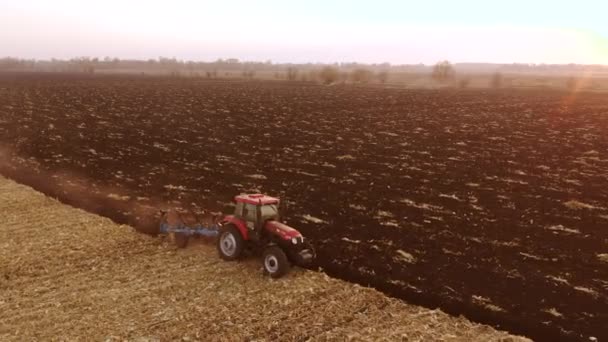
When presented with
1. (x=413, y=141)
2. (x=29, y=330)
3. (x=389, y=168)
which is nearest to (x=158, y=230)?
(x=29, y=330)

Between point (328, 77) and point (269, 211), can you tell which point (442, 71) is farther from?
→ point (269, 211)

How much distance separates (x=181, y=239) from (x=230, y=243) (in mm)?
1805

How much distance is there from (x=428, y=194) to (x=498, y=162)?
320 inches

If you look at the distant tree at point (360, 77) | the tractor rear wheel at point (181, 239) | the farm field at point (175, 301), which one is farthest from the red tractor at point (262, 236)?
the distant tree at point (360, 77)

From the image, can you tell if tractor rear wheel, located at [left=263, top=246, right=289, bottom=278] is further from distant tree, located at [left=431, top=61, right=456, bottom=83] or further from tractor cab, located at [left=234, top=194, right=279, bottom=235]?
distant tree, located at [left=431, top=61, right=456, bottom=83]

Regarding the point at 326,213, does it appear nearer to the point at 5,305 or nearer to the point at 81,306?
the point at 81,306

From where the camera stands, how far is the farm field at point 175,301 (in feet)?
30.9

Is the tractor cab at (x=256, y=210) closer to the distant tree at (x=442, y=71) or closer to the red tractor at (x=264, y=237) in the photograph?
the red tractor at (x=264, y=237)

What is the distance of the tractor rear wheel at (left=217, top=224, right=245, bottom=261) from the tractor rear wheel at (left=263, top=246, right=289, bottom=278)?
2.52 feet

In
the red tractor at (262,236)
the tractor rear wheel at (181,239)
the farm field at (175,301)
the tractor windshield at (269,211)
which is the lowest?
the farm field at (175,301)

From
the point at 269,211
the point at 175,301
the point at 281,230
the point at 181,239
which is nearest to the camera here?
the point at 175,301

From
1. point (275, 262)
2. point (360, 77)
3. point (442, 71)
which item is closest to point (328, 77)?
point (360, 77)

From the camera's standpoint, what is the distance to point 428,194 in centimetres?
1920

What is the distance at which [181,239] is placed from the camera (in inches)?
527
